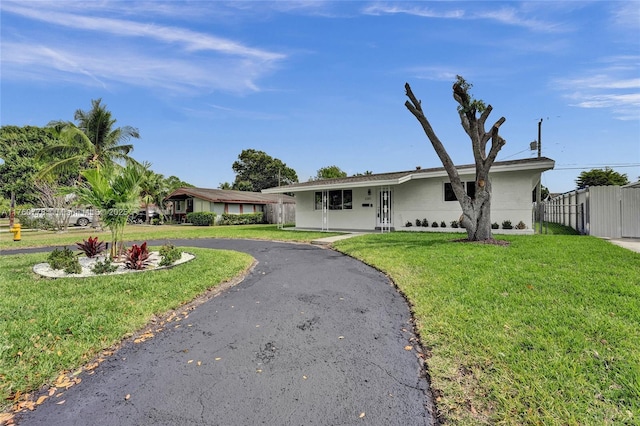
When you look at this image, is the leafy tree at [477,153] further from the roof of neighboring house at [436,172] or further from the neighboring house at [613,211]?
the neighboring house at [613,211]

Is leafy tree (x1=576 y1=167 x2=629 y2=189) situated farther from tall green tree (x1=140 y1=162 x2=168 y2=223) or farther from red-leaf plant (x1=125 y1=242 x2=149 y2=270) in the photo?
tall green tree (x1=140 y1=162 x2=168 y2=223)

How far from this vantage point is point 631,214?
11.0 m

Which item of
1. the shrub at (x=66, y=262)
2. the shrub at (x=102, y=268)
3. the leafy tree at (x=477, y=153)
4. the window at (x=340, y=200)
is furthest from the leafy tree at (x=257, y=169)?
the shrub at (x=102, y=268)

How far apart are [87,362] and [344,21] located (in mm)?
11288

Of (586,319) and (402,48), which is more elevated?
(402,48)

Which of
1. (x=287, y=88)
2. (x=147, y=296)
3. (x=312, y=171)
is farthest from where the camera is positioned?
(x=312, y=171)

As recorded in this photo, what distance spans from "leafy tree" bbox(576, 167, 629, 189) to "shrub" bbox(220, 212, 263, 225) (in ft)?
128

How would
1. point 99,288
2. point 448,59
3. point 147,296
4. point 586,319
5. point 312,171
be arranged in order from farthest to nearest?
point 312,171
point 448,59
point 99,288
point 147,296
point 586,319

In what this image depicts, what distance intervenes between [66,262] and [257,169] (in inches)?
1813

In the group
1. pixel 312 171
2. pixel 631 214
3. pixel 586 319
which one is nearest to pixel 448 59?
pixel 631 214

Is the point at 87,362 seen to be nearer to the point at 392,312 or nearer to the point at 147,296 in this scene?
the point at 147,296

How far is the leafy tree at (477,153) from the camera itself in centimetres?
962

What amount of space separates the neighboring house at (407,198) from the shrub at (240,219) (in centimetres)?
940

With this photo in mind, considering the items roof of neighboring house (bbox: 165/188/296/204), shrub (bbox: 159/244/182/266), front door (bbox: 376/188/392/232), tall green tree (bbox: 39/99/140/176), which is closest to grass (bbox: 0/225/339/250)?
front door (bbox: 376/188/392/232)
